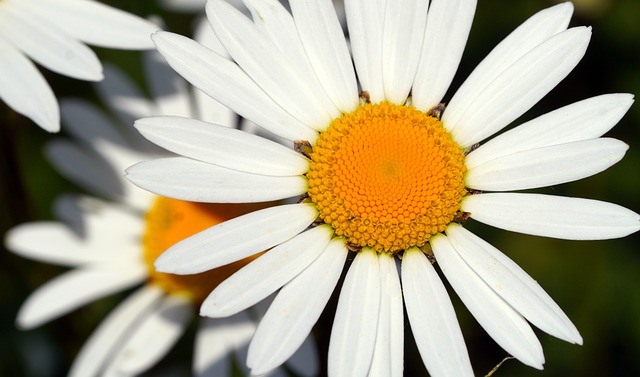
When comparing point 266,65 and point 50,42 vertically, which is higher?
point 50,42

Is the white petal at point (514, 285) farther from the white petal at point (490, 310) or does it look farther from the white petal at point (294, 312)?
the white petal at point (294, 312)

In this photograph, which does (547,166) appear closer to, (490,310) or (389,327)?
(490,310)

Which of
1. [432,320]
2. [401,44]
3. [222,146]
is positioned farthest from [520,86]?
[222,146]

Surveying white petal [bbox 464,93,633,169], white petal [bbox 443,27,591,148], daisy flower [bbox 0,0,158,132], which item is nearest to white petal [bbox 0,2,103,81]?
daisy flower [bbox 0,0,158,132]

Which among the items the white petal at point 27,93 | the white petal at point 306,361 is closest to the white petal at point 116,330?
the white petal at point 306,361

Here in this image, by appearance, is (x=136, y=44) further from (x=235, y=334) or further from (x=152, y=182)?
(x=235, y=334)

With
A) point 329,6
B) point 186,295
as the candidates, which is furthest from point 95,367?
point 329,6
